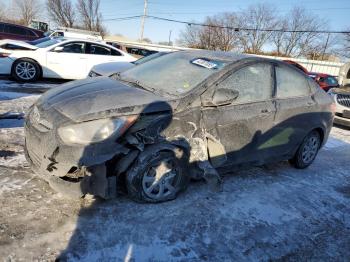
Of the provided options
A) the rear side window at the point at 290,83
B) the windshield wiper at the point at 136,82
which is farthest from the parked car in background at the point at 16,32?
the rear side window at the point at 290,83

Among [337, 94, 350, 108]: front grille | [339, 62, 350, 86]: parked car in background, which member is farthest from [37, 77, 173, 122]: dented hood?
[339, 62, 350, 86]: parked car in background

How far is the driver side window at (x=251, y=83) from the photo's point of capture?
4121 mm

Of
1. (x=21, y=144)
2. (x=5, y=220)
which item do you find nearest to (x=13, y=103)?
(x=21, y=144)

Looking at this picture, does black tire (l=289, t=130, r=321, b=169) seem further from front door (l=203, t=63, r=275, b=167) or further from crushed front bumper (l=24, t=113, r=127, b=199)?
crushed front bumper (l=24, t=113, r=127, b=199)

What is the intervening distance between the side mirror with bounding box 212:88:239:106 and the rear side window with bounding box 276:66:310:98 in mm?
1102

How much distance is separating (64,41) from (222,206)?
8.39m

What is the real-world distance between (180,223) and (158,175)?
0.54m

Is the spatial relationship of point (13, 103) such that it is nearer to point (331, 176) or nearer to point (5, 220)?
point (5, 220)

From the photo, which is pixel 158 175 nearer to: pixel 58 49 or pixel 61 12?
pixel 58 49

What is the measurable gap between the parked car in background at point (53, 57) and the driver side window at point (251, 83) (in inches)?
295

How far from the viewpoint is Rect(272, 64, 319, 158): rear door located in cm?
466

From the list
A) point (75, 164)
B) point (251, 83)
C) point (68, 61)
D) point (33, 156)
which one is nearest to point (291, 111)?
point (251, 83)

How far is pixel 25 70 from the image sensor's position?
10023 mm

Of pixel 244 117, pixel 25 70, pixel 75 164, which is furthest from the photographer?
pixel 25 70
